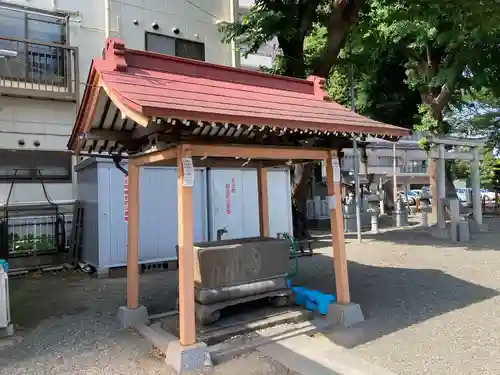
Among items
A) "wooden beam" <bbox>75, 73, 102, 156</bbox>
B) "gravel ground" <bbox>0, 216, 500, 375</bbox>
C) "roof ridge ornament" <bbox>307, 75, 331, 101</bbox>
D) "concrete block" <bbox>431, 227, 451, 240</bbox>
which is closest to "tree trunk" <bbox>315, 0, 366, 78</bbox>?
"gravel ground" <bbox>0, 216, 500, 375</bbox>

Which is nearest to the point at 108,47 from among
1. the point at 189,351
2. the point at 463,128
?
the point at 189,351

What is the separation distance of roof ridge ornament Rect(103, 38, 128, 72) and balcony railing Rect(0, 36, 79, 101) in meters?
7.78

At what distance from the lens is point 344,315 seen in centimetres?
561

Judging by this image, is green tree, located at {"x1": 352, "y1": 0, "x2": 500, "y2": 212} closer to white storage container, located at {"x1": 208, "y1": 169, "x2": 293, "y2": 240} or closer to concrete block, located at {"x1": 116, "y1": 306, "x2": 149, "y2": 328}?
white storage container, located at {"x1": 208, "y1": 169, "x2": 293, "y2": 240}

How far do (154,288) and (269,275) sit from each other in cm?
304

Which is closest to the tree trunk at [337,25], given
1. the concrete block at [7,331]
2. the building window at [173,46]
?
the building window at [173,46]

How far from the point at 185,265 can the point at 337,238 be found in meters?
2.37

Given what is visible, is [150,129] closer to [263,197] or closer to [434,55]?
[263,197]

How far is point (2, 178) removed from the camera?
11.1 meters

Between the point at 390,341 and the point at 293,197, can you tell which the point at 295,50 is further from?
the point at 390,341

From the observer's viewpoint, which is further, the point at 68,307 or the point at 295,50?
the point at 295,50

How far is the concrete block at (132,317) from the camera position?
5.81 meters

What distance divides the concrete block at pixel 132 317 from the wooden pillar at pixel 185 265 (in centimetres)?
156

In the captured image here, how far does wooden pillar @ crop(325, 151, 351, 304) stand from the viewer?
580 cm
